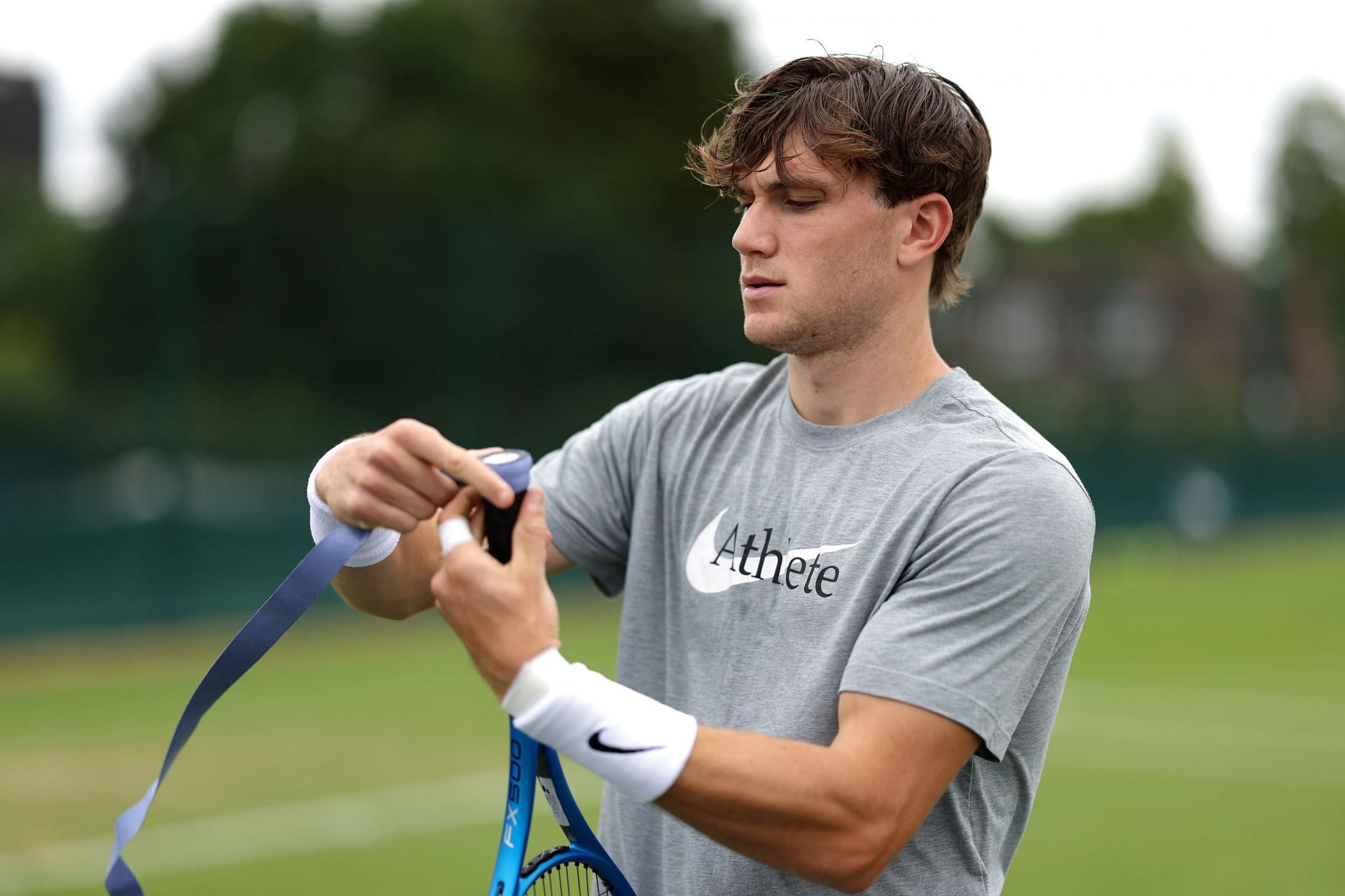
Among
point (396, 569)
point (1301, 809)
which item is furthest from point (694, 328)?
point (396, 569)

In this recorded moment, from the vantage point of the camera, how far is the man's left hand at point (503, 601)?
2000 millimetres

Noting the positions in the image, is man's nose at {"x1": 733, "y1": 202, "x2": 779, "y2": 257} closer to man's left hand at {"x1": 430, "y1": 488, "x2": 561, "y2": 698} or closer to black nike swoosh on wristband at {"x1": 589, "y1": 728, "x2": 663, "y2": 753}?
man's left hand at {"x1": 430, "y1": 488, "x2": 561, "y2": 698}

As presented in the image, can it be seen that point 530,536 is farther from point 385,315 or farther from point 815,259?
point 385,315

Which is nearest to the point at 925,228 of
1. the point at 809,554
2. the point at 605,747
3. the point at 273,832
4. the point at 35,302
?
the point at 809,554

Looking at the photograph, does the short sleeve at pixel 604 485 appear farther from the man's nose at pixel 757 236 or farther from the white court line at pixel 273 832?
the white court line at pixel 273 832

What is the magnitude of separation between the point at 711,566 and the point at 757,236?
56 centimetres

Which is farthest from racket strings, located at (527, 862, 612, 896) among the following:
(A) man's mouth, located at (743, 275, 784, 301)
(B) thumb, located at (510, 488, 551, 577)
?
(A) man's mouth, located at (743, 275, 784, 301)

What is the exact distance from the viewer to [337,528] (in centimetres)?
246

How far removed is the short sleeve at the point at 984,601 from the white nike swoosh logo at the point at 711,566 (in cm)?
26

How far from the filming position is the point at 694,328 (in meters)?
14.9

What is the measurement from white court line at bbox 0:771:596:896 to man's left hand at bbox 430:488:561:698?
4.26m

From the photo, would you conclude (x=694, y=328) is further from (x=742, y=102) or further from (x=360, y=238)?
(x=742, y=102)

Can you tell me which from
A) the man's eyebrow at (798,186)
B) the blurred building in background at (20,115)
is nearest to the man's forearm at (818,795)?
the man's eyebrow at (798,186)

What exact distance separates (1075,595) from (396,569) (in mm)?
1129
